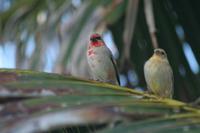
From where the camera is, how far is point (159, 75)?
4.97 metres

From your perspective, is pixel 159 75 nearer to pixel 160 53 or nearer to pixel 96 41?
pixel 160 53

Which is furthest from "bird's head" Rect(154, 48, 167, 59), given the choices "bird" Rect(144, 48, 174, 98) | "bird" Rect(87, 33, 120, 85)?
"bird" Rect(87, 33, 120, 85)

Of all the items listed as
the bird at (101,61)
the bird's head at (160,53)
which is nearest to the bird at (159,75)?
the bird's head at (160,53)

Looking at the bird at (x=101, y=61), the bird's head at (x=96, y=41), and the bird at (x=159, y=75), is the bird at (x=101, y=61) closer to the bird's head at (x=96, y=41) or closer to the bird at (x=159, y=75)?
the bird's head at (x=96, y=41)

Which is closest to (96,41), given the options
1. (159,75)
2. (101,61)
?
(101,61)

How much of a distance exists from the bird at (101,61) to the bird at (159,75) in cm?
79

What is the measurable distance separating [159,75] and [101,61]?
891mm

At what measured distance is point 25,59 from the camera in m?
5.64

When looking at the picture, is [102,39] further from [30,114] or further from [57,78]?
[30,114]

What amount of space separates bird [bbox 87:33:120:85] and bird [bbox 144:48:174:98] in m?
0.79

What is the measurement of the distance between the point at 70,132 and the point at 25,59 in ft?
11.1

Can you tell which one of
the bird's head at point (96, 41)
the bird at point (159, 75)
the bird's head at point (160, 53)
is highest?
the bird's head at point (96, 41)

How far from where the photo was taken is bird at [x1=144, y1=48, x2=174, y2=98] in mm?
4902

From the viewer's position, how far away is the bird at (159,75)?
4.90 meters
